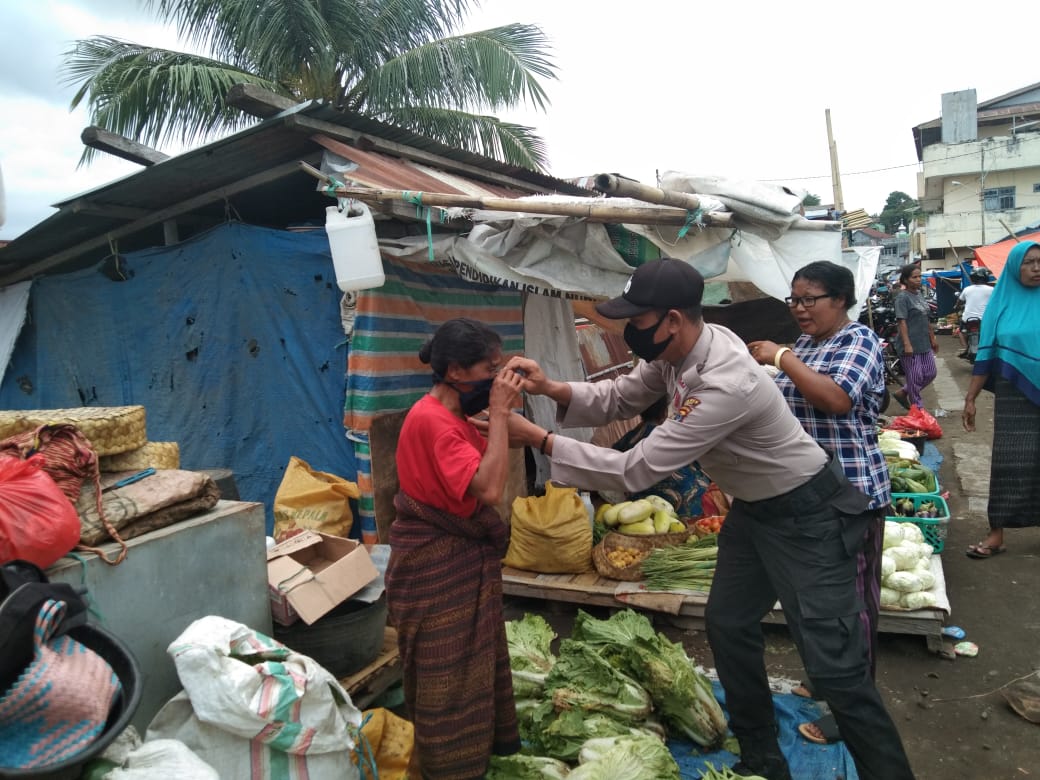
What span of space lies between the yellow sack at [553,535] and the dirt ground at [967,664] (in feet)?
0.95

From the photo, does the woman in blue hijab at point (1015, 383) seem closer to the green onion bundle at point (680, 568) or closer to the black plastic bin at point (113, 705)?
the green onion bundle at point (680, 568)

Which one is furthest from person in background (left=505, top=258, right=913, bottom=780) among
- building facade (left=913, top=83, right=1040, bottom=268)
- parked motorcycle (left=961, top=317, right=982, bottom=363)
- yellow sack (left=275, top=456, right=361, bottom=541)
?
building facade (left=913, top=83, right=1040, bottom=268)

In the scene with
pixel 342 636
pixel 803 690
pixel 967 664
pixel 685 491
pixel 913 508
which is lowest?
pixel 967 664

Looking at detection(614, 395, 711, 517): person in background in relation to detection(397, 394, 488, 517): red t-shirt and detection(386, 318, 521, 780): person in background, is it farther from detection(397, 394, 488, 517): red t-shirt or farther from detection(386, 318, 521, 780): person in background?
detection(397, 394, 488, 517): red t-shirt

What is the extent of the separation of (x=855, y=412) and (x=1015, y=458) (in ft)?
10.6

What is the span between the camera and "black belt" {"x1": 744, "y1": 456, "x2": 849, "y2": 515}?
99.0 inches

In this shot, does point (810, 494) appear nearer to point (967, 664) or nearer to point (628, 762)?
point (628, 762)

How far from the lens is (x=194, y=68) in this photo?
31.2 feet

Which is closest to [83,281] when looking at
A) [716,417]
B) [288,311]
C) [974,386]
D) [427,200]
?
[288,311]

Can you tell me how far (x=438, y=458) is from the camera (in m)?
2.30

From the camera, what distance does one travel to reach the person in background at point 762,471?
238cm

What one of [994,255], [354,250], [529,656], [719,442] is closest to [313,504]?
[354,250]

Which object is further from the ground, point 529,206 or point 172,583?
point 529,206

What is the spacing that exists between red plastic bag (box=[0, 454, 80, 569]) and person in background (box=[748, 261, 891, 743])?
2.58 m
